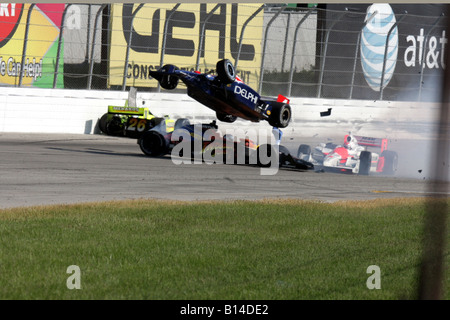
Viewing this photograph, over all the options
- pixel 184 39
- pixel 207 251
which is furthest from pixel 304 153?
pixel 207 251

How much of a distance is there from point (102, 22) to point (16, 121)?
14.3 feet

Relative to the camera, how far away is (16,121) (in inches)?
822

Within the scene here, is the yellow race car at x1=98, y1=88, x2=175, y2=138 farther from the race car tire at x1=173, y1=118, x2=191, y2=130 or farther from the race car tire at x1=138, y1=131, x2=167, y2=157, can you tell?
the race car tire at x1=173, y1=118, x2=191, y2=130

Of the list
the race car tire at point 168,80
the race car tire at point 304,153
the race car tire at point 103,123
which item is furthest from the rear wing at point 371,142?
the race car tire at point 103,123

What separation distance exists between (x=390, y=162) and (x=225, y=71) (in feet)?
16.3

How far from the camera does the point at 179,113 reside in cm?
2328

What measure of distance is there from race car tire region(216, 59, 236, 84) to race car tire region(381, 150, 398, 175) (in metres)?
4.50

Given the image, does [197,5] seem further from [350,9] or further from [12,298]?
[12,298]

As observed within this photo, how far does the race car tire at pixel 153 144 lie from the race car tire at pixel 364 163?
4.79m

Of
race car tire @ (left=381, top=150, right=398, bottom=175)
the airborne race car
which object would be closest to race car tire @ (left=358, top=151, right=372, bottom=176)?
race car tire @ (left=381, top=150, right=398, bottom=175)

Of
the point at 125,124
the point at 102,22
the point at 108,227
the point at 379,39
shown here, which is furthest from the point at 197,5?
the point at 108,227

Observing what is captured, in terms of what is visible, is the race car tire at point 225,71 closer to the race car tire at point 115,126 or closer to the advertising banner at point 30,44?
the race car tire at point 115,126

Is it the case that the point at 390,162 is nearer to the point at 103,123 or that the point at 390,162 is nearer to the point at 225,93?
the point at 225,93

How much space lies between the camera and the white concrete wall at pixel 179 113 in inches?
819
